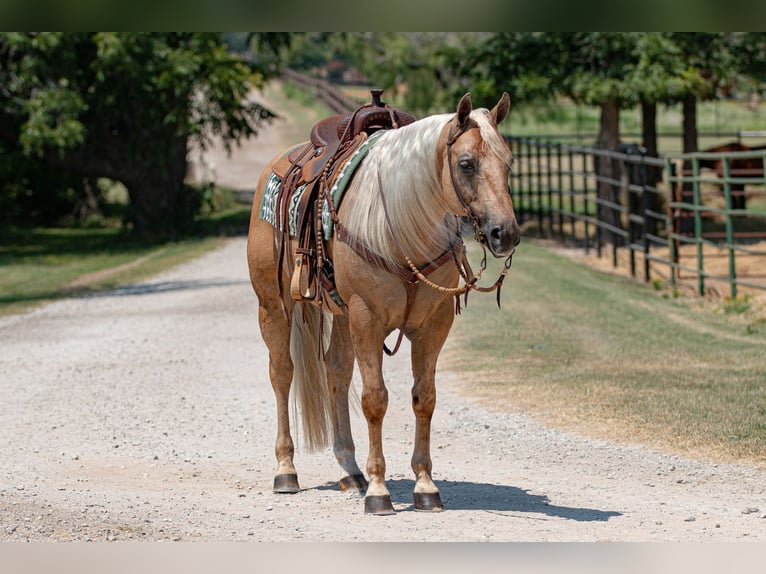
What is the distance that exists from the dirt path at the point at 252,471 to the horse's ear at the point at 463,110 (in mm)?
1905

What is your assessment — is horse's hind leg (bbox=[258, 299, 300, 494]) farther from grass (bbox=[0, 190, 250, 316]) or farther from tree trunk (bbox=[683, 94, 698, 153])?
tree trunk (bbox=[683, 94, 698, 153])

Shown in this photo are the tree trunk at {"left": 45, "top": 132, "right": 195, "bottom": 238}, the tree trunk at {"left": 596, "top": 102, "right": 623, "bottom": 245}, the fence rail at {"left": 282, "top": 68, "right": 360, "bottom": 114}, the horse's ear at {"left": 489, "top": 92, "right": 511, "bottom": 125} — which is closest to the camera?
the horse's ear at {"left": 489, "top": 92, "right": 511, "bottom": 125}

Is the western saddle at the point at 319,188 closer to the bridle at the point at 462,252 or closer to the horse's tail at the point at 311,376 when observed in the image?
the horse's tail at the point at 311,376

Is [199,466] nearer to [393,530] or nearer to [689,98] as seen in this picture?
[393,530]

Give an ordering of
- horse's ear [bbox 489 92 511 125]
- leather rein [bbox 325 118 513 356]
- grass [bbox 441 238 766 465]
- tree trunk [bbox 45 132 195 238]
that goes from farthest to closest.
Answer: tree trunk [bbox 45 132 195 238] < grass [bbox 441 238 766 465] < leather rein [bbox 325 118 513 356] < horse's ear [bbox 489 92 511 125]

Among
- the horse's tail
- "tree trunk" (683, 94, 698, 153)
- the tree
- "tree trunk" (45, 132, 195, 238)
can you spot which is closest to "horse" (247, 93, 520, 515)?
the horse's tail

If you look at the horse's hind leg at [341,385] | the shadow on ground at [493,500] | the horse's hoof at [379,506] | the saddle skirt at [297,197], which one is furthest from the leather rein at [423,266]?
the shadow on ground at [493,500]

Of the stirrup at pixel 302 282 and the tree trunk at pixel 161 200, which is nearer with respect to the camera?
the stirrup at pixel 302 282

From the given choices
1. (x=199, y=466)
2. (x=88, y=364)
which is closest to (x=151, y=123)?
(x=88, y=364)

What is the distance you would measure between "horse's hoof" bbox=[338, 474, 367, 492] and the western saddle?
1024 millimetres

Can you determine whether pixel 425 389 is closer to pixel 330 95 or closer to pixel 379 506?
pixel 379 506

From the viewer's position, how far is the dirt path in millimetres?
5773

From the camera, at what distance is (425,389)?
618cm

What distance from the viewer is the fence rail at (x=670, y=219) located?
15.3 meters
